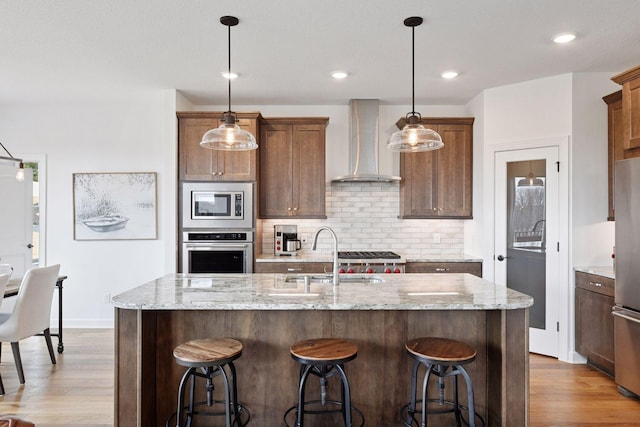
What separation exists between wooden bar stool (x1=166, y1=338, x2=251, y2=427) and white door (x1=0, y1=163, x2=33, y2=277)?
12.3ft

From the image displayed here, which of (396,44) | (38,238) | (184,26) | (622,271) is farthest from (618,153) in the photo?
(38,238)

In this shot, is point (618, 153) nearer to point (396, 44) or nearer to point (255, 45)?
point (396, 44)

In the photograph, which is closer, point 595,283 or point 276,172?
point 595,283

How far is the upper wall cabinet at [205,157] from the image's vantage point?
428 cm

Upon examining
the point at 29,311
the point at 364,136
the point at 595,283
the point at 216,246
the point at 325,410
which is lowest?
the point at 325,410

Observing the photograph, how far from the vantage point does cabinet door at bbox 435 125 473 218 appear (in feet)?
15.0

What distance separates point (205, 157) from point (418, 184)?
7.96ft

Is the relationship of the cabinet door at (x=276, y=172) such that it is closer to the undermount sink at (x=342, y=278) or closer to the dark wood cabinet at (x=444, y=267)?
the dark wood cabinet at (x=444, y=267)

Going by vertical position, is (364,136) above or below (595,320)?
above

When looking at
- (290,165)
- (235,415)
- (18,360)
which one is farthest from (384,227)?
(18,360)

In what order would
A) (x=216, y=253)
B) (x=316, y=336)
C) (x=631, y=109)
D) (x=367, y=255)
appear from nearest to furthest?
(x=316, y=336)
(x=631, y=109)
(x=216, y=253)
(x=367, y=255)

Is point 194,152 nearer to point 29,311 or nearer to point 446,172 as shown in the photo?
point 29,311

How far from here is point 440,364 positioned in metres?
1.97

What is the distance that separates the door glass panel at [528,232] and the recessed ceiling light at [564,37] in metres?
1.22
